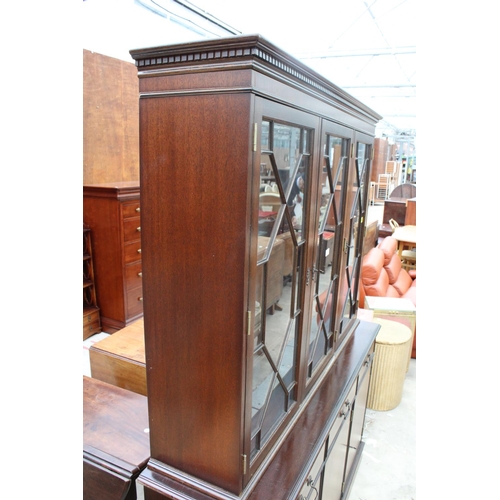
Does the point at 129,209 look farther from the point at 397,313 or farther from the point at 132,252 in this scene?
the point at 397,313

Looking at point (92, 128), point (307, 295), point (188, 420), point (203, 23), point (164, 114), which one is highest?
point (203, 23)

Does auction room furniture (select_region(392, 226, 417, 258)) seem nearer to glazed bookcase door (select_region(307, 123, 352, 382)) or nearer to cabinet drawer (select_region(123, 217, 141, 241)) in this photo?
cabinet drawer (select_region(123, 217, 141, 241))

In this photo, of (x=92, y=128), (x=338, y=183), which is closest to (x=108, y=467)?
(x=338, y=183)

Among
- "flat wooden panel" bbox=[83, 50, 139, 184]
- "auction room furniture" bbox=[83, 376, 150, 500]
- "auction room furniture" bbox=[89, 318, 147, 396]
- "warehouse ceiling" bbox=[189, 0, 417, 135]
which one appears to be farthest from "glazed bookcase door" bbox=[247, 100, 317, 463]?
"flat wooden panel" bbox=[83, 50, 139, 184]

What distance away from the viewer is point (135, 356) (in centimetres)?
176

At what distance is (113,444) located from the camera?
1229 millimetres

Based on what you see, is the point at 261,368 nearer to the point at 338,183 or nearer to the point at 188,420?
the point at 188,420

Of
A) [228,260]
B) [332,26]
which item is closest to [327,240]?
[228,260]

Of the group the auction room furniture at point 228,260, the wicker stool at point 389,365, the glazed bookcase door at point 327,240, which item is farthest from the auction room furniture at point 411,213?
the auction room furniture at point 228,260

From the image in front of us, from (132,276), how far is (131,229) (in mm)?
412

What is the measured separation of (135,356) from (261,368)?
0.94 m

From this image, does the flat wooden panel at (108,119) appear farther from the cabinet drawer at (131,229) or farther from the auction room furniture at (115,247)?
the cabinet drawer at (131,229)

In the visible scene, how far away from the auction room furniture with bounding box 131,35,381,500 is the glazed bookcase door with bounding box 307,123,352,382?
0.02 metres

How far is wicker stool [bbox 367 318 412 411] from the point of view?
266cm
